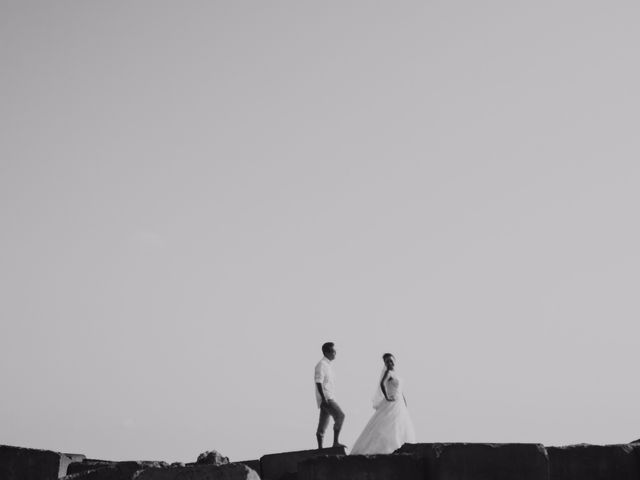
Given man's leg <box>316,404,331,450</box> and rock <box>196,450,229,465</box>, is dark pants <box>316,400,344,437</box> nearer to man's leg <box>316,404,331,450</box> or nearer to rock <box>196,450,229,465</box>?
man's leg <box>316,404,331,450</box>

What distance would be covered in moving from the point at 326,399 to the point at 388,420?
95 centimetres

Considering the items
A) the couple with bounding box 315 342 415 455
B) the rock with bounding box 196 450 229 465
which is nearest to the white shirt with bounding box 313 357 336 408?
the couple with bounding box 315 342 415 455

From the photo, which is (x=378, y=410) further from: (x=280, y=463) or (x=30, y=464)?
(x=30, y=464)

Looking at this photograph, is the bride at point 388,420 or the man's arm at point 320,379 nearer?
the bride at point 388,420

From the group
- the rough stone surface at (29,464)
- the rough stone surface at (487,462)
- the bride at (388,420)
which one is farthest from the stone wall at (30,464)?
the rough stone surface at (487,462)

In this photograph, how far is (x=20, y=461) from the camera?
981cm

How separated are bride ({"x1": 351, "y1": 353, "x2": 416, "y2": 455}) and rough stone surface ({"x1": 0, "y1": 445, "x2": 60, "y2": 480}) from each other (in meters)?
4.06

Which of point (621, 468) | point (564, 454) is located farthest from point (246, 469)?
point (621, 468)

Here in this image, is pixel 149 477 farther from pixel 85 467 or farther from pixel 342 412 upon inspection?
pixel 342 412

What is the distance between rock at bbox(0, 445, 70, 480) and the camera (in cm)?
972

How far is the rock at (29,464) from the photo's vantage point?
383 inches

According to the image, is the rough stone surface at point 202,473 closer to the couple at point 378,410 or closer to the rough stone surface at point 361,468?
the rough stone surface at point 361,468

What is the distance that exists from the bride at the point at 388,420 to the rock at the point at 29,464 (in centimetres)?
405

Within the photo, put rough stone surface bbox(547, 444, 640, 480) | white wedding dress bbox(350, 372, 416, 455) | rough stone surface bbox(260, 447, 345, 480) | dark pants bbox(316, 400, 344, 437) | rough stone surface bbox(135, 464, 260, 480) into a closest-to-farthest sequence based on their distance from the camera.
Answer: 1. rough stone surface bbox(135, 464, 260, 480)
2. rough stone surface bbox(547, 444, 640, 480)
3. rough stone surface bbox(260, 447, 345, 480)
4. white wedding dress bbox(350, 372, 416, 455)
5. dark pants bbox(316, 400, 344, 437)
